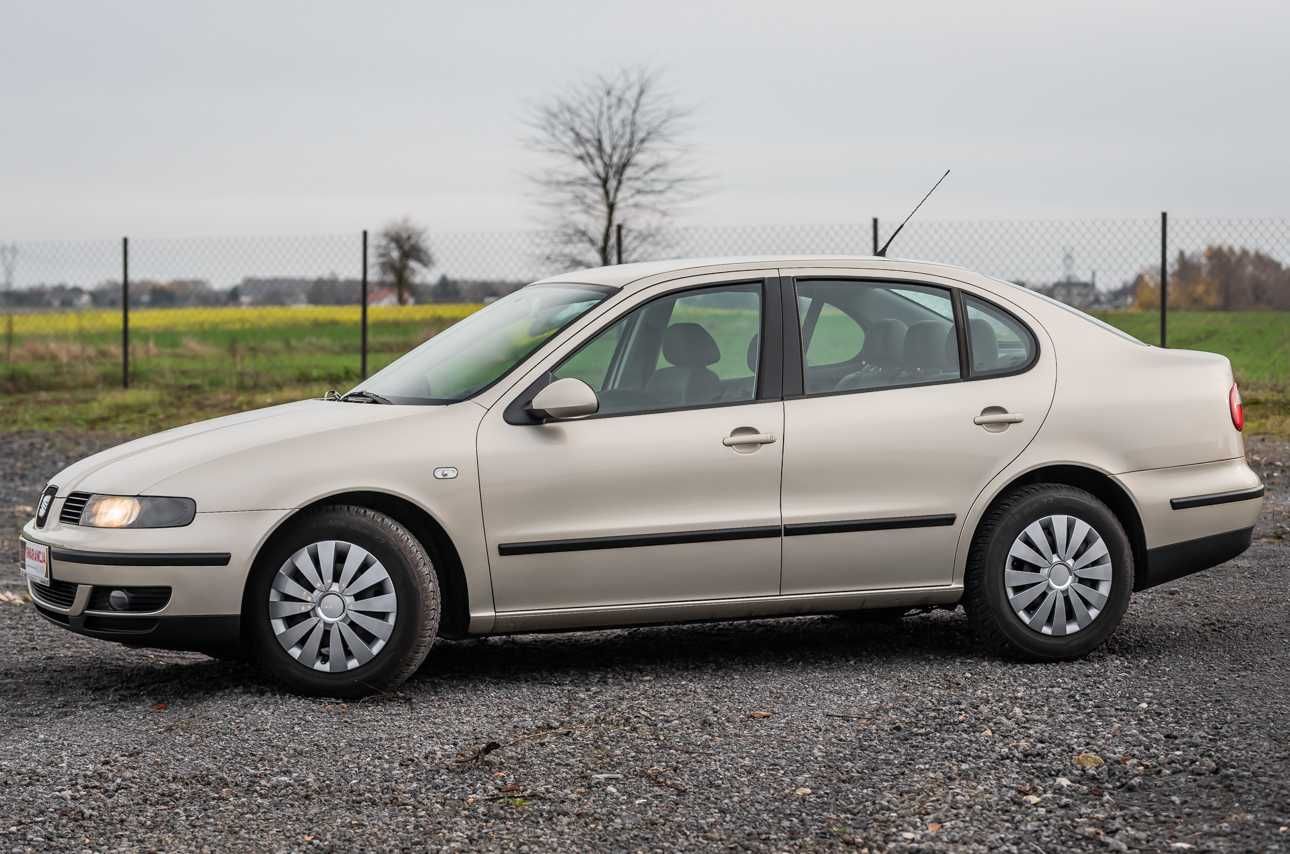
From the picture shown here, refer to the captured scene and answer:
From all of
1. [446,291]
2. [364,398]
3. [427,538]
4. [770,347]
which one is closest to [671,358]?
[770,347]

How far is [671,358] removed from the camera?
6141 mm

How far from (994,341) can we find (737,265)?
1113 mm

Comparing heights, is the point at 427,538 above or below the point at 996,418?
below

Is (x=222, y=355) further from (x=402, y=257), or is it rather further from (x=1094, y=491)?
(x=1094, y=491)

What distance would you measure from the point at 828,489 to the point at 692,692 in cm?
96

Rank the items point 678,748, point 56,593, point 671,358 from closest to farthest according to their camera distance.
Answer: point 678,748, point 56,593, point 671,358

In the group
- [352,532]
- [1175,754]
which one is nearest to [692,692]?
[352,532]

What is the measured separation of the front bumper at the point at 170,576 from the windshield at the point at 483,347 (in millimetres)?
884

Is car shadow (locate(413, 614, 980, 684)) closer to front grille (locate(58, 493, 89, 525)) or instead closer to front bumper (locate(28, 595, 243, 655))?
front bumper (locate(28, 595, 243, 655))

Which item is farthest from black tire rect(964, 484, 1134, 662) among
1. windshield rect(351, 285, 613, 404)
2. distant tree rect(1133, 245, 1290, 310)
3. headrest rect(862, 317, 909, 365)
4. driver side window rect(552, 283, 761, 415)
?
distant tree rect(1133, 245, 1290, 310)

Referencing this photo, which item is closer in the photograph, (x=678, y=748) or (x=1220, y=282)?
(x=678, y=748)

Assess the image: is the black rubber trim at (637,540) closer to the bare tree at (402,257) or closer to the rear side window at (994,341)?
the rear side window at (994,341)

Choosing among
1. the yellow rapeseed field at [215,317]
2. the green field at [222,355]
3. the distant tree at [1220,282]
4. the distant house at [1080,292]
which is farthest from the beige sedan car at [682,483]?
the yellow rapeseed field at [215,317]

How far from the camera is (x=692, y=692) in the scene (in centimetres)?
588
